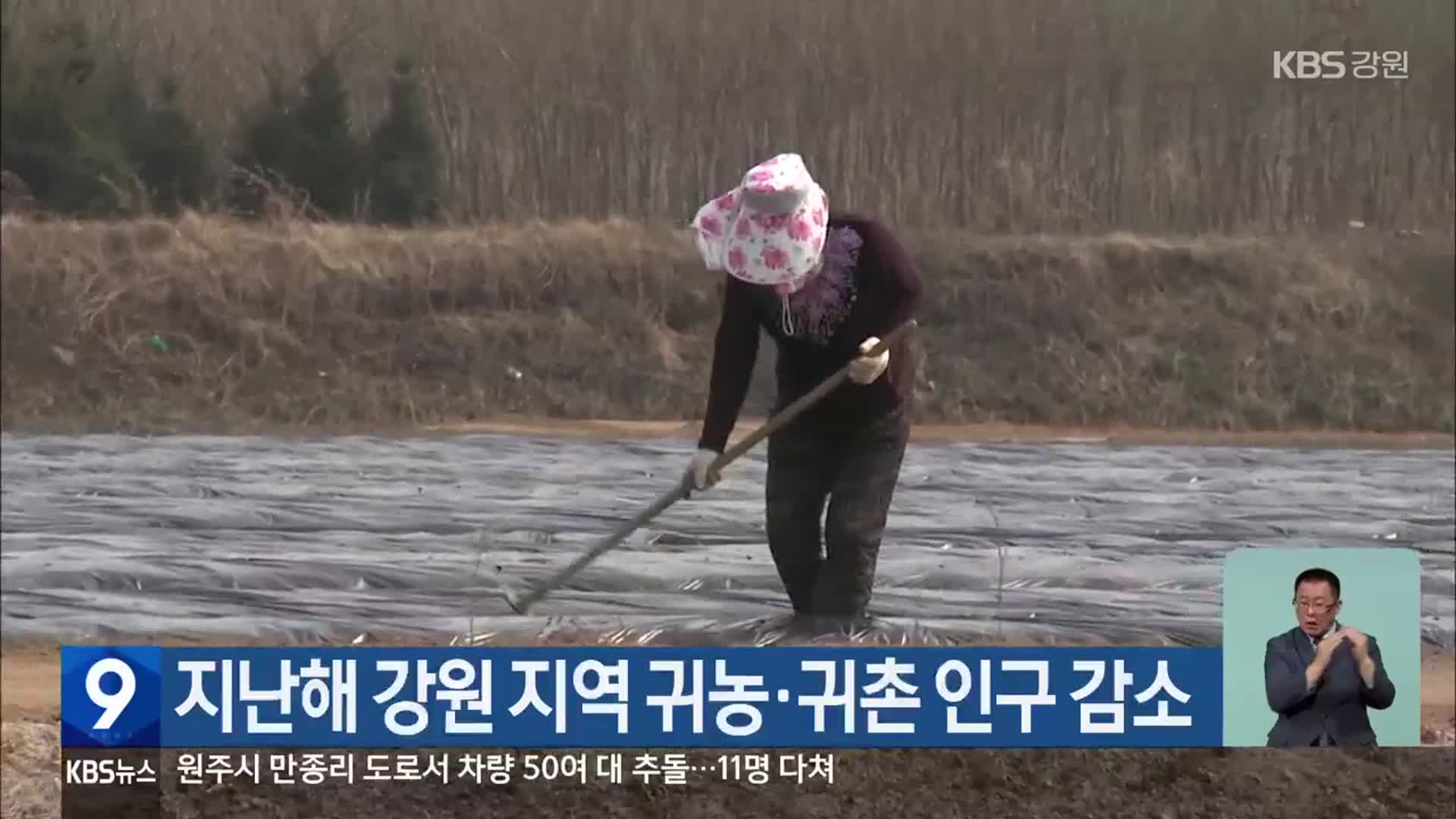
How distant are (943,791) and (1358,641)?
127 cm

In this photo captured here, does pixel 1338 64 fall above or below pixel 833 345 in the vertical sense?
above

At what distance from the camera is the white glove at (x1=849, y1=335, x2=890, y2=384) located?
5.38 metres

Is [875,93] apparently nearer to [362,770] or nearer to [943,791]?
[943,791]

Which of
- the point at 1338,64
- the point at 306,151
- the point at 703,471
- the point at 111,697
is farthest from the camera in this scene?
the point at 306,151

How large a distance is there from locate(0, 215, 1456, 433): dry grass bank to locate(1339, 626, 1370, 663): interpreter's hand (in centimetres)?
70

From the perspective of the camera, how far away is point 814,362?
540 centimetres

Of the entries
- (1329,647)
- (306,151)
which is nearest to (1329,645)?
(1329,647)

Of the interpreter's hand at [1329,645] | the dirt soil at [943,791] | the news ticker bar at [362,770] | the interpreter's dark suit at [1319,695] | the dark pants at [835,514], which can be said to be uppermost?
the dark pants at [835,514]

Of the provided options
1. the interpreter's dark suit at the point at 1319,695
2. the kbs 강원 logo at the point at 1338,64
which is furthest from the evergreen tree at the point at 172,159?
the interpreter's dark suit at the point at 1319,695

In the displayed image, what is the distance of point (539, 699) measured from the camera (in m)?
5.41

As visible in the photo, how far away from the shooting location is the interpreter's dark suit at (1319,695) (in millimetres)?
5496

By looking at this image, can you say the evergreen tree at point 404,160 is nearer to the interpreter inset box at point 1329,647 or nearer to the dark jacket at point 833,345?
the dark jacket at point 833,345

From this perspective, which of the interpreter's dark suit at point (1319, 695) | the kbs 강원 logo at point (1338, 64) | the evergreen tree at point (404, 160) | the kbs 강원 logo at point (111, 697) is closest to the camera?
the kbs 강원 logo at point (111, 697)

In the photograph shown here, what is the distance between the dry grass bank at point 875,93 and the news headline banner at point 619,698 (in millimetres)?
1331
